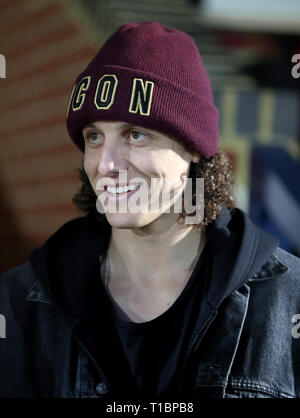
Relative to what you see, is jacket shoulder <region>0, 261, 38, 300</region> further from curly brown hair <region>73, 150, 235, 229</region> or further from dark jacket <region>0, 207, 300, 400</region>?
curly brown hair <region>73, 150, 235, 229</region>

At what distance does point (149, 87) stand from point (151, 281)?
0.68m

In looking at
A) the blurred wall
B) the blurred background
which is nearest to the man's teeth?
the blurred background

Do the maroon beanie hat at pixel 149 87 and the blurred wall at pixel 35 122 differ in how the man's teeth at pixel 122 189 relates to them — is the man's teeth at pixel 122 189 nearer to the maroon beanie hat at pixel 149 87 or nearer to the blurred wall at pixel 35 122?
the maroon beanie hat at pixel 149 87

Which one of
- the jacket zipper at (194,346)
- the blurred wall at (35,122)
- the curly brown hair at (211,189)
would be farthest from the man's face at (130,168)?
the blurred wall at (35,122)

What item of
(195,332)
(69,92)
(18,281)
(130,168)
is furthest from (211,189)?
(69,92)

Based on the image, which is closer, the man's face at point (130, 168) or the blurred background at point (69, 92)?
the man's face at point (130, 168)

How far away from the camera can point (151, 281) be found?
240 centimetres

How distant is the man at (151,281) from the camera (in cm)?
221

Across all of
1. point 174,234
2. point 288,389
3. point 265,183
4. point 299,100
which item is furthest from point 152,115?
point 299,100

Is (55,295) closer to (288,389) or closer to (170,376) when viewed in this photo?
(170,376)

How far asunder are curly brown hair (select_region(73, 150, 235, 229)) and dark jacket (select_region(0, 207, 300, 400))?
0.24ft

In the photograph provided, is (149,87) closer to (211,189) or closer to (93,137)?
(93,137)

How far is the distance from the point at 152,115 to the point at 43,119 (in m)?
2.96

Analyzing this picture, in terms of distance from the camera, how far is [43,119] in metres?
5.03
